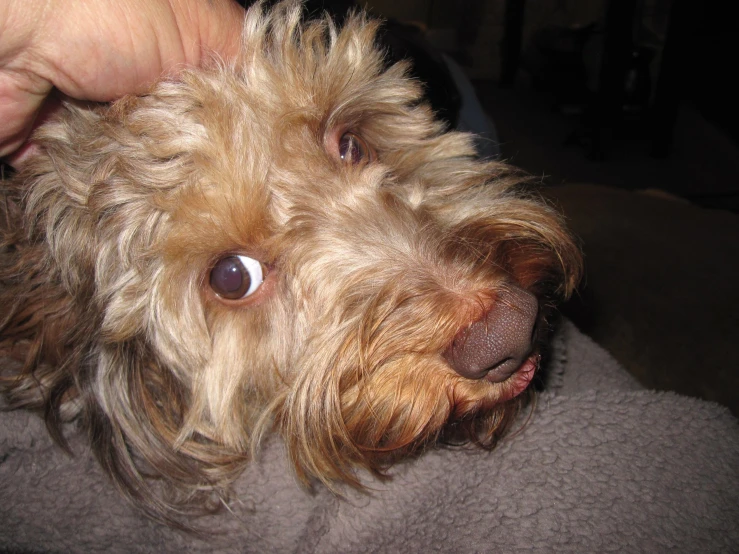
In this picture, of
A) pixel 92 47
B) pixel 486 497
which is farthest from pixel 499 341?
pixel 92 47

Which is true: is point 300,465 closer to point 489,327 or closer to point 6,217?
point 489,327

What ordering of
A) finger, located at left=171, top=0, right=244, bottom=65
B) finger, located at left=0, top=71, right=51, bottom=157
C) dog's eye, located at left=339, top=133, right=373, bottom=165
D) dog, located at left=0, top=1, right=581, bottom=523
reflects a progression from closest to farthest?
finger, located at left=0, top=71, right=51, bottom=157
dog, located at left=0, top=1, right=581, bottom=523
finger, located at left=171, top=0, right=244, bottom=65
dog's eye, located at left=339, top=133, right=373, bottom=165

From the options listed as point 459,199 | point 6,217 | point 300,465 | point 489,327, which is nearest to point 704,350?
point 459,199

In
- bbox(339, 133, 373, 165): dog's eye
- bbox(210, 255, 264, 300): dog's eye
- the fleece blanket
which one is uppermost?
bbox(339, 133, 373, 165): dog's eye

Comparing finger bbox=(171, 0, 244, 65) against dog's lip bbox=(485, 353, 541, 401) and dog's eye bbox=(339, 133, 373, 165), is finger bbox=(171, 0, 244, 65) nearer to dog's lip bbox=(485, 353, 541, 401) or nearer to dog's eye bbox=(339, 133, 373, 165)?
dog's eye bbox=(339, 133, 373, 165)

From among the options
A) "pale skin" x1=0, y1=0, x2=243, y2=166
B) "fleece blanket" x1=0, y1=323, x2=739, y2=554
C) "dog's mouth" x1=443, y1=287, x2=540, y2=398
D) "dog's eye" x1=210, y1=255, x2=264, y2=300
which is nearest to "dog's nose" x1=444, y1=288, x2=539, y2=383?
"dog's mouth" x1=443, y1=287, x2=540, y2=398

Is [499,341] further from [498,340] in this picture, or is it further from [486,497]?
A: [486,497]

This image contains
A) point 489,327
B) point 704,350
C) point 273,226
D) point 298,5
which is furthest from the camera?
point 704,350
